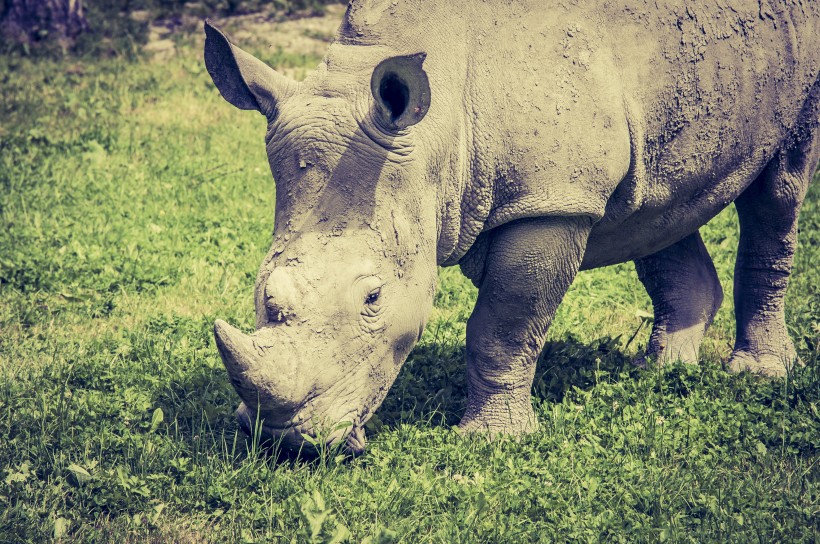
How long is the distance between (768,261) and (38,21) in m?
9.06

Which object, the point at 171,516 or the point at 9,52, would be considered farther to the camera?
the point at 9,52

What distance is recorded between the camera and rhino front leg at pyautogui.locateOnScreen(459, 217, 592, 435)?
169 inches

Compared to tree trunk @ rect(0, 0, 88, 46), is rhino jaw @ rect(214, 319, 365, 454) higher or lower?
lower

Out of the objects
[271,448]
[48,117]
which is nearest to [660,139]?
[271,448]

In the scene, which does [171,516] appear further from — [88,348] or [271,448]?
[88,348]

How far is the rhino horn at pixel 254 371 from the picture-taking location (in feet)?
11.8

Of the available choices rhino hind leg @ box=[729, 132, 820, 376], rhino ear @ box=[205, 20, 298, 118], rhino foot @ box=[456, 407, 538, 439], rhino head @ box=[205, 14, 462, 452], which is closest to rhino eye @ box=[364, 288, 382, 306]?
rhino head @ box=[205, 14, 462, 452]

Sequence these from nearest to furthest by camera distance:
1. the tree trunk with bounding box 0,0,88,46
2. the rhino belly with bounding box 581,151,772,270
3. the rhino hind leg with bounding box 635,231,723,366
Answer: the rhino belly with bounding box 581,151,772,270 < the rhino hind leg with bounding box 635,231,723,366 < the tree trunk with bounding box 0,0,88,46

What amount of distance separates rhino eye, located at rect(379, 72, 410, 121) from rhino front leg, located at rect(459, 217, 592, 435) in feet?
2.56

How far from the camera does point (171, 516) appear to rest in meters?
4.03

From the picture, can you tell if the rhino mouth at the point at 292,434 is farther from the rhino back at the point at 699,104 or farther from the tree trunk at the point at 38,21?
Answer: the tree trunk at the point at 38,21

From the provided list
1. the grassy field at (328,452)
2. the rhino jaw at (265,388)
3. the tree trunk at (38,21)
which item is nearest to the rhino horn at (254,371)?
the rhino jaw at (265,388)

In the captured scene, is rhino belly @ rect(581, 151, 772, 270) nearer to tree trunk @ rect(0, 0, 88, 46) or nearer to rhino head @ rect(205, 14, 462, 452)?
rhino head @ rect(205, 14, 462, 452)

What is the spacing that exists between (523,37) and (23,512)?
9.17 ft
